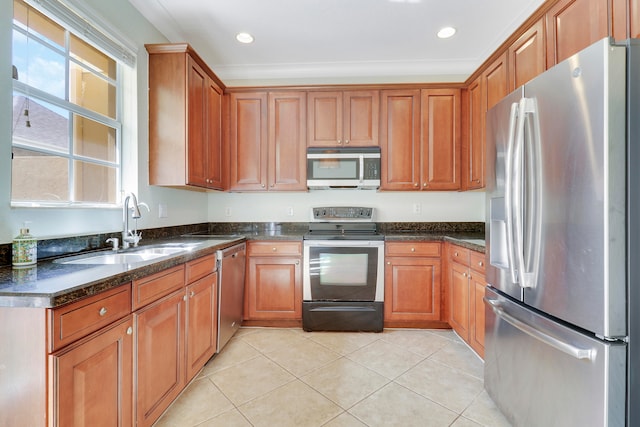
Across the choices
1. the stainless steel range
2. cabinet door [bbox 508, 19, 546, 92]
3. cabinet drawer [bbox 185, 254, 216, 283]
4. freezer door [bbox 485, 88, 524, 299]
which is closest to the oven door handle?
the stainless steel range

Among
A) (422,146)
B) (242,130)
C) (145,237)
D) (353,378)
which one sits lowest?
(353,378)

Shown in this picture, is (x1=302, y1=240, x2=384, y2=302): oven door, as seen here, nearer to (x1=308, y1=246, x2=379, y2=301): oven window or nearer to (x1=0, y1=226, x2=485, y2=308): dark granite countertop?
(x1=308, y1=246, x2=379, y2=301): oven window

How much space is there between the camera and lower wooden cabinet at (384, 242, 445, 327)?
2666 mm

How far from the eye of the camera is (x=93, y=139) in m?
1.88

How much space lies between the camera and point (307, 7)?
220cm

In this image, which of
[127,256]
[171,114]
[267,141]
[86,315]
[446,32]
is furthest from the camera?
[267,141]

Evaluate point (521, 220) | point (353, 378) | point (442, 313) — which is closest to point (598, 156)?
point (521, 220)

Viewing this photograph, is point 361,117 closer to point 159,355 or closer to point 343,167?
point 343,167

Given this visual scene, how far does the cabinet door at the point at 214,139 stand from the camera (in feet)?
8.61

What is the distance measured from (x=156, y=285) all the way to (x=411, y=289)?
2141 millimetres

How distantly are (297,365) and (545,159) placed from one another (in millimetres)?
1990

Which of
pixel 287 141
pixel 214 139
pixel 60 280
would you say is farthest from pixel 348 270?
pixel 60 280

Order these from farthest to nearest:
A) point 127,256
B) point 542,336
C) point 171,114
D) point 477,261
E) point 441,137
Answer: point 441,137 < point 171,114 < point 477,261 < point 127,256 < point 542,336

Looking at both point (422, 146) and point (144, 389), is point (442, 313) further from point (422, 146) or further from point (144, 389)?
point (144, 389)
